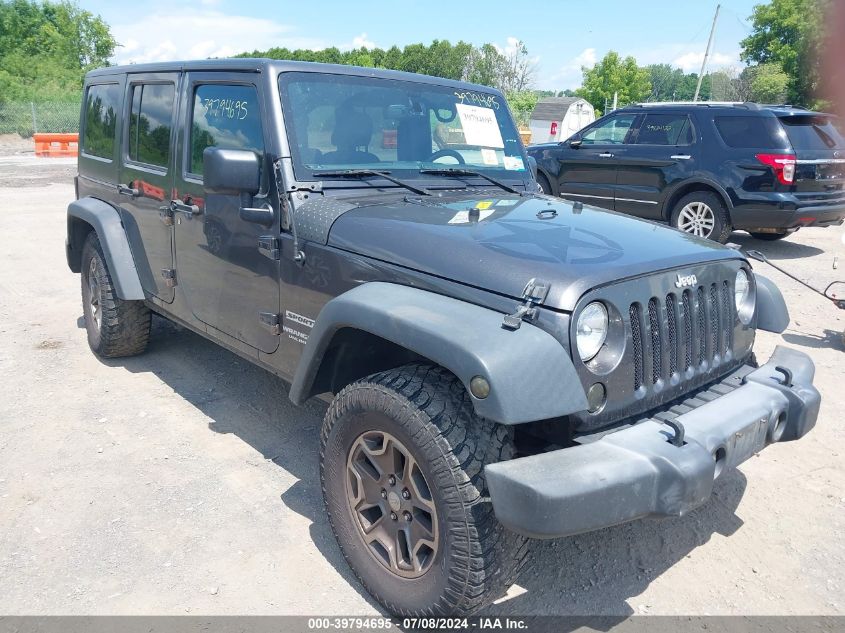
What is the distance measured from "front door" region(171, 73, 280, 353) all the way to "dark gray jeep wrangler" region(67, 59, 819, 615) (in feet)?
0.05

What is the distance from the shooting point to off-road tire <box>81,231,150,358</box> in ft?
15.5

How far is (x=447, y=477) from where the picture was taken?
7.33 ft

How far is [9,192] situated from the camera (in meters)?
14.8

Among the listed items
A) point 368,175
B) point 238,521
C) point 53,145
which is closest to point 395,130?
point 368,175

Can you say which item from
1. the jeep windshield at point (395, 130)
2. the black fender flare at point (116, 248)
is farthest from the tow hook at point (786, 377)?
the black fender flare at point (116, 248)

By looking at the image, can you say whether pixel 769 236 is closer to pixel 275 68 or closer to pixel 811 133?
pixel 811 133

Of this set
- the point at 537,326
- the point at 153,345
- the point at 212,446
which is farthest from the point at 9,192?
the point at 537,326

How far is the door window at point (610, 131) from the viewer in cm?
998

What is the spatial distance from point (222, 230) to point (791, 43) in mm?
53719

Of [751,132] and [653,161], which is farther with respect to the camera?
[653,161]

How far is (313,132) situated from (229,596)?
2009 millimetres

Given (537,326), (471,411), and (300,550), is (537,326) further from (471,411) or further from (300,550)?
(300,550)

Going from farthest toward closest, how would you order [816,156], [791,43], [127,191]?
[791,43] < [816,156] < [127,191]

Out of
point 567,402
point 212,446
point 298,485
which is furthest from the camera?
point 212,446
